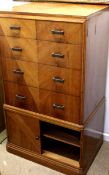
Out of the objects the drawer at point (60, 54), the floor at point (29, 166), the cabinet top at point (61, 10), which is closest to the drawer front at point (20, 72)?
the drawer at point (60, 54)

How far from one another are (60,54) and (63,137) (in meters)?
0.68

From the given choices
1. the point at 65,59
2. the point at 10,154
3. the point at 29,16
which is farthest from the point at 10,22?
the point at 10,154

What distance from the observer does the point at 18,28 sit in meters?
1.68

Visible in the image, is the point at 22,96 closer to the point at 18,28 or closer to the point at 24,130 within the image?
the point at 24,130

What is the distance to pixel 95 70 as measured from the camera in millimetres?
1757

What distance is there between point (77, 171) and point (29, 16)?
3.76 ft

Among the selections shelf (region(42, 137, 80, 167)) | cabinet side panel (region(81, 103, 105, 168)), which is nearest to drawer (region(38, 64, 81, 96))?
cabinet side panel (region(81, 103, 105, 168))

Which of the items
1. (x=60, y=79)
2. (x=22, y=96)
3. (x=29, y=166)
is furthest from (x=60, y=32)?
(x=29, y=166)

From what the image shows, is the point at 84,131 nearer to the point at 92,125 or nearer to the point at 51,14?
the point at 92,125

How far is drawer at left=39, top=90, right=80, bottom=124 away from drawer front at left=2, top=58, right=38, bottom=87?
119 mm

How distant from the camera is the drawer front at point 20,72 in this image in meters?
1.76

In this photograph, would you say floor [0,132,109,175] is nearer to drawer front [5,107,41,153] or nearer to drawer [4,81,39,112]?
drawer front [5,107,41,153]

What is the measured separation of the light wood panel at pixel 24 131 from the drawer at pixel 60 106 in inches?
6.3

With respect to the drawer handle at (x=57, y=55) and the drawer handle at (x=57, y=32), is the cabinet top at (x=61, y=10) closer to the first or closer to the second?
the drawer handle at (x=57, y=32)
